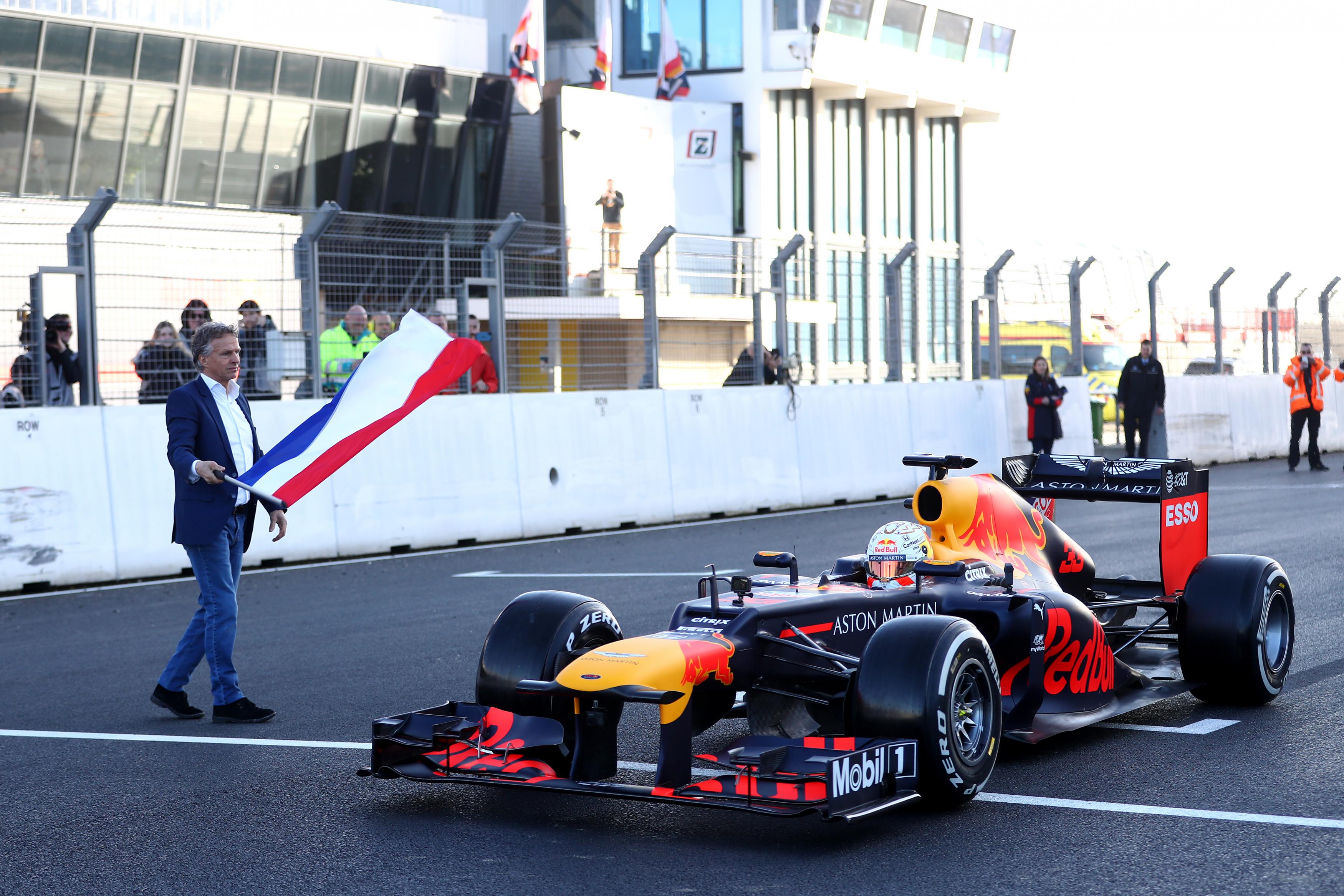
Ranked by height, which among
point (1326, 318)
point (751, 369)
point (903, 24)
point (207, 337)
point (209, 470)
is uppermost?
point (903, 24)

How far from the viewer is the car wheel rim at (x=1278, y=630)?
6832 millimetres

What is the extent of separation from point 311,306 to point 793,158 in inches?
1025

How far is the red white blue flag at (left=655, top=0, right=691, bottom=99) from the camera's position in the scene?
34.6 meters

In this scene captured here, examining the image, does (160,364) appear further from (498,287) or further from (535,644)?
(535,644)

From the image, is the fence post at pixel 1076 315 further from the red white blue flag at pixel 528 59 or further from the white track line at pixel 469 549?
the red white blue flag at pixel 528 59

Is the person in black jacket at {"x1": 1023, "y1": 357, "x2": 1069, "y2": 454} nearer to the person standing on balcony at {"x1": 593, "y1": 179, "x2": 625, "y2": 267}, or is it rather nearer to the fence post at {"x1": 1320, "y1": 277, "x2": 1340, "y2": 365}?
the fence post at {"x1": 1320, "y1": 277, "x2": 1340, "y2": 365}

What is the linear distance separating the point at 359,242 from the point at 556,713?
9247 mm

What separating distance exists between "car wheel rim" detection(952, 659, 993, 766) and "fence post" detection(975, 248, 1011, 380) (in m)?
14.9

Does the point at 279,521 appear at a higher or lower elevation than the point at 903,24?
lower

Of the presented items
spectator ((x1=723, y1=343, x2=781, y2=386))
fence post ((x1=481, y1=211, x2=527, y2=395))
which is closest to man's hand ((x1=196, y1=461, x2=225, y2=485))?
fence post ((x1=481, y1=211, x2=527, y2=395))

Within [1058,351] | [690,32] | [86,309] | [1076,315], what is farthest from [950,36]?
[86,309]

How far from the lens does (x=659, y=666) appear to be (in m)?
4.96

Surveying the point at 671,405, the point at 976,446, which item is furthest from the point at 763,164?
the point at 671,405

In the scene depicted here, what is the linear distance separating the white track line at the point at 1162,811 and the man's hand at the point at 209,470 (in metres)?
3.36
